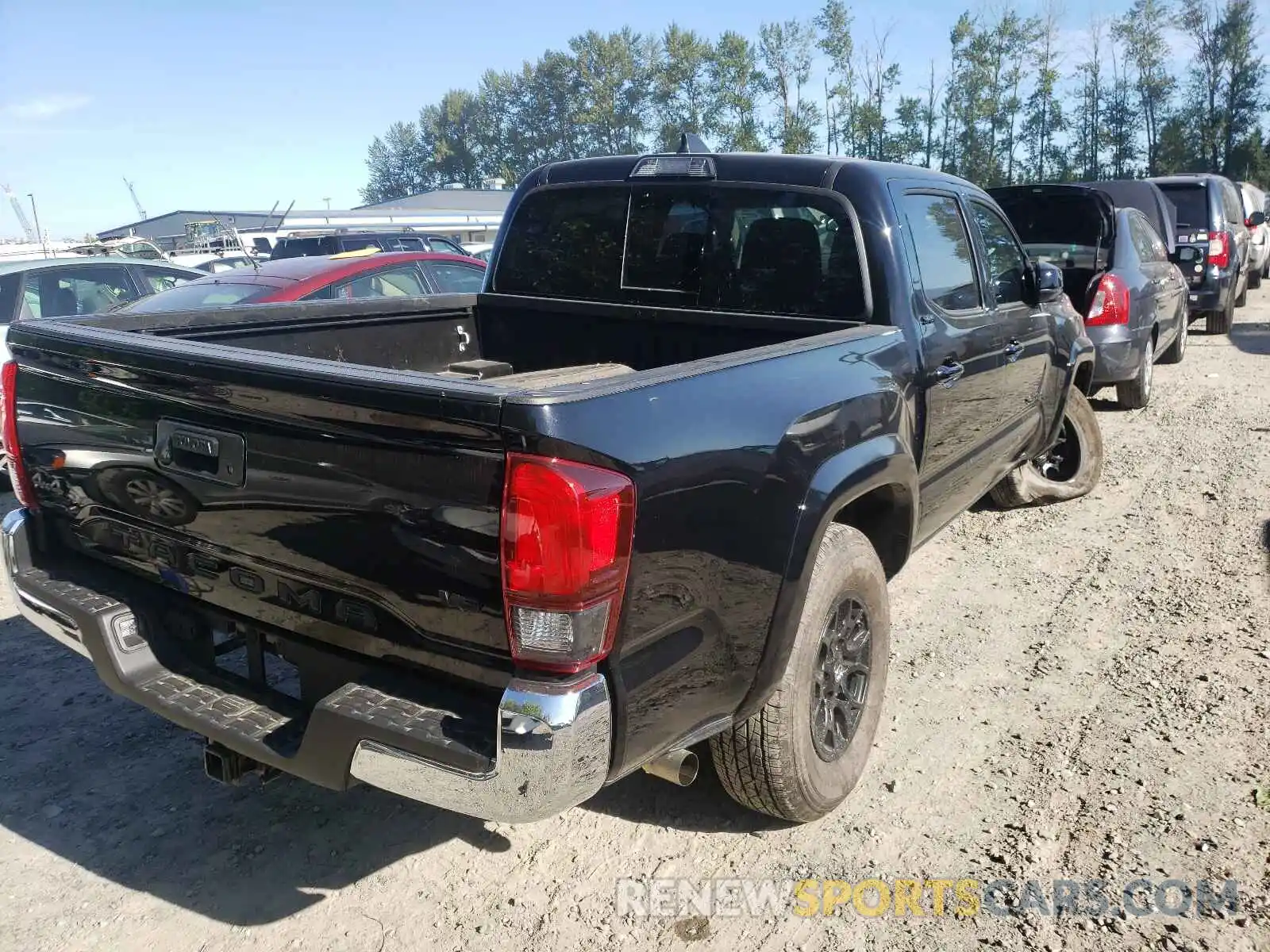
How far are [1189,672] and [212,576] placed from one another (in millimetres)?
3577

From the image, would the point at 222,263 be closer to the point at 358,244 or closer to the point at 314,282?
the point at 358,244

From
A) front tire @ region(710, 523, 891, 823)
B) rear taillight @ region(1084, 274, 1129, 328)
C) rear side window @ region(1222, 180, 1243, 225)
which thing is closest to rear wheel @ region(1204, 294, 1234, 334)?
rear side window @ region(1222, 180, 1243, 225)

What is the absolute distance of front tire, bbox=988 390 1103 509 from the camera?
5.97 m

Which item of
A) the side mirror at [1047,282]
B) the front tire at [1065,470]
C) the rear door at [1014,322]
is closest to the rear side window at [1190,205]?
the front tire at [1065,470]

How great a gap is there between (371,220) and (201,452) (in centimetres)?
3481

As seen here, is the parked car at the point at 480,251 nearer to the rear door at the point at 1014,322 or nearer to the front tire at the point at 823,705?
the rear door at the point at 1014,322

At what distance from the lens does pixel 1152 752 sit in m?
3.33

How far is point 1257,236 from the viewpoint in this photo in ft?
57.0

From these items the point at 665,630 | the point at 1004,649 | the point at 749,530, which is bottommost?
the point at 1004,649

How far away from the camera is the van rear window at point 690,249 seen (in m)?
3.60

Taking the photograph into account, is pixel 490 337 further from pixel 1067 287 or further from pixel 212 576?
pixel 1067 287

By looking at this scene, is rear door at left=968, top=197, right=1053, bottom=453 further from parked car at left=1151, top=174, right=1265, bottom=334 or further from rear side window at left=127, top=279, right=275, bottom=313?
parked car at left=1151, top=174, right=1265, bottom=334

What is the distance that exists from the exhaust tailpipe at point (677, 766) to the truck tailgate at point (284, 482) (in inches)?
24.3

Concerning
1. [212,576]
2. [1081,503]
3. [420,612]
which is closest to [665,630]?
[420,612]
